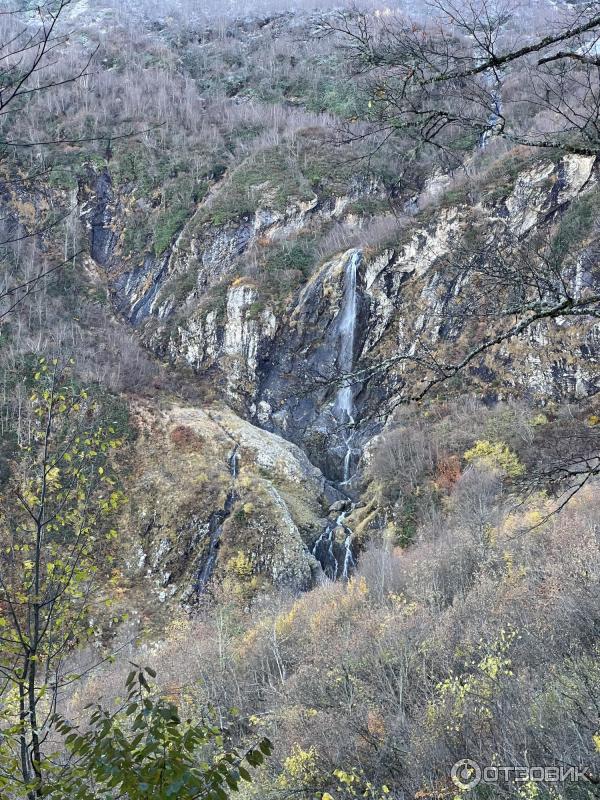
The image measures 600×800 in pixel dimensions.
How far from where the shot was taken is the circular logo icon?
6478 mm

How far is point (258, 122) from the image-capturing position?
225 feet

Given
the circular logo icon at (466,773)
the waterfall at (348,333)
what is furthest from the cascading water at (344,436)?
the circular logo icon at (466,773)

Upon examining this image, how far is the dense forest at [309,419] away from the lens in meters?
4.02

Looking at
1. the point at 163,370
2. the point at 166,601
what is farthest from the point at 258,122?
the point at 166,601

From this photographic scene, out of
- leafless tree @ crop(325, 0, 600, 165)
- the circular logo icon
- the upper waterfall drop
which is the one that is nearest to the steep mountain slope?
the upper waterfall drop

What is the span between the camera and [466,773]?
274 inches

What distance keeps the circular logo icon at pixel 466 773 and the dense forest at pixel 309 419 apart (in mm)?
89

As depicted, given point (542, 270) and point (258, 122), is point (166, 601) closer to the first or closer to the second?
point (542, 270)

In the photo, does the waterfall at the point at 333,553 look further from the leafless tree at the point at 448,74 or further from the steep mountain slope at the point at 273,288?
the leafless tree at the point at 448,74

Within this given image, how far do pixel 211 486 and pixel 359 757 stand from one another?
22731 millimetres

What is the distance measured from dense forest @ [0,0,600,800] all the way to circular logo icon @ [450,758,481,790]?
0.09 m

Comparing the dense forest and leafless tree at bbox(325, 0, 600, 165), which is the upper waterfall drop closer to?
the dense forest

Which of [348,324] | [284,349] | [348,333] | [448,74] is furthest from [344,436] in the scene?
[448,74]

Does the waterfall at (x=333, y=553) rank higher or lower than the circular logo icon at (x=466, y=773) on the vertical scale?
lower
